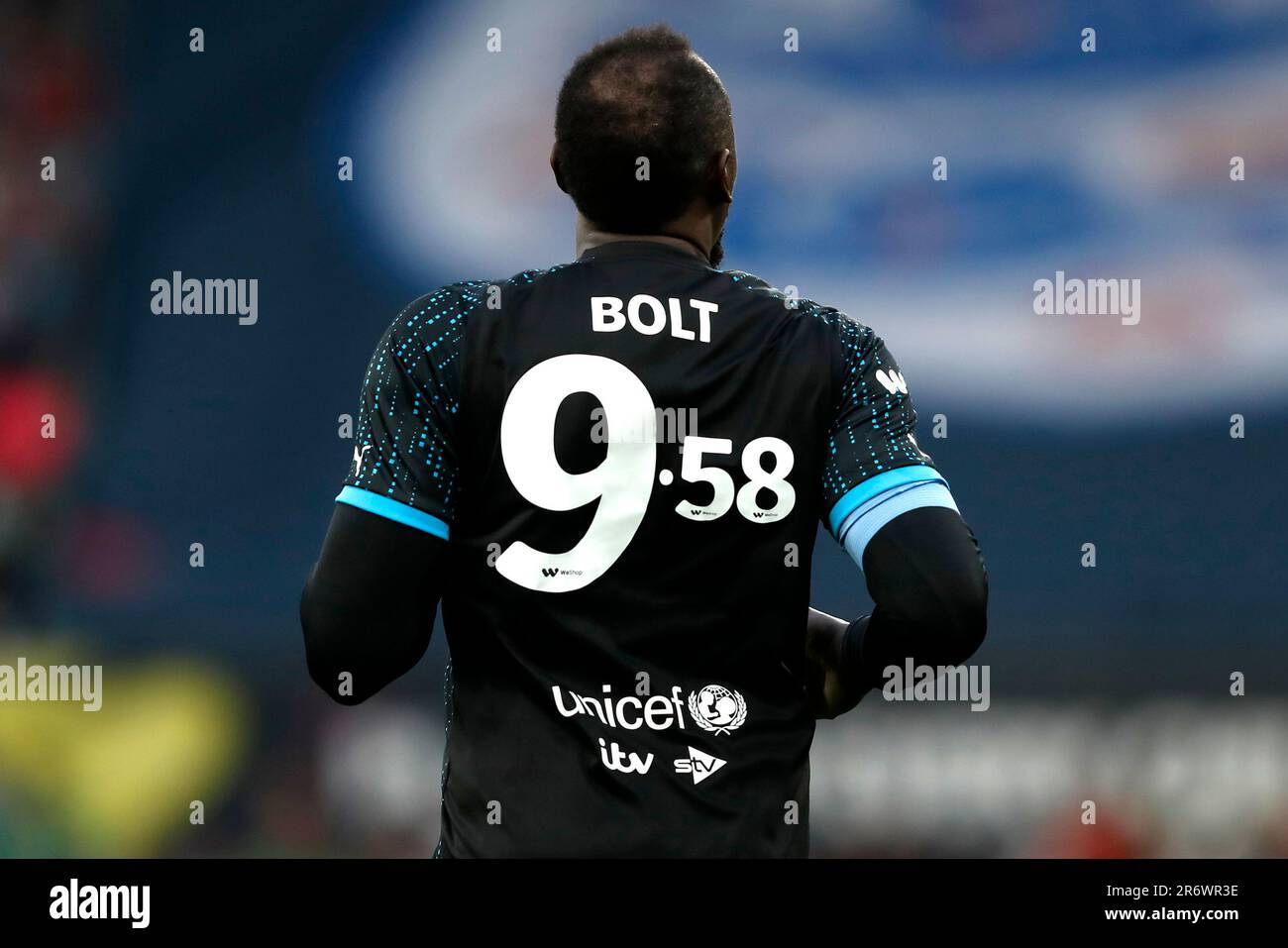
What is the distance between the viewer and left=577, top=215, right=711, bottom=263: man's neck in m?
1.56

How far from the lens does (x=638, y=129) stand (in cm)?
151

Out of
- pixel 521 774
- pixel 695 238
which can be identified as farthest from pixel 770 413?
pixel 521 774

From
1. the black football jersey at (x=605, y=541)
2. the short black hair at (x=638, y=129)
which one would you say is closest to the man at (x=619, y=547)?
the black football jersey at (x=605, y=541)

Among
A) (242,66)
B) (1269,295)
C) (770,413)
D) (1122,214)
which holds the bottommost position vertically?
(770,413)

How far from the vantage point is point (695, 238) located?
1.58 meters

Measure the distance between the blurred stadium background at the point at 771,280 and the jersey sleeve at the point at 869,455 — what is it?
2990 mm

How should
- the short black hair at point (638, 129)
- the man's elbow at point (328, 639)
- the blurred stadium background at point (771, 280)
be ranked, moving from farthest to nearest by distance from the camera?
the blurred stadium background at point (771, 280)
the short black hair at point (638, 129)
the man's elbow at point (328, 639)

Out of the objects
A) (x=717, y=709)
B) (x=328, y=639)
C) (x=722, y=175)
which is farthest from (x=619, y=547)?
(x=722, y=175)

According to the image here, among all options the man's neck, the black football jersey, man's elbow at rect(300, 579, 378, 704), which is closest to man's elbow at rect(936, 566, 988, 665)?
the black football jersey

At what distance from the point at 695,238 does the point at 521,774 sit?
1.99 feet

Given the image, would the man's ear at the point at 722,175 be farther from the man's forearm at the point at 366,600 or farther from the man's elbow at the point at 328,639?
the man's elbow at the point at 328,639

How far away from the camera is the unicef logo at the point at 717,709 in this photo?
1.46 m

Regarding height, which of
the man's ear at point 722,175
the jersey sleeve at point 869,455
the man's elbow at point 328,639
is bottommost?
the man's elbow at point 328,639
